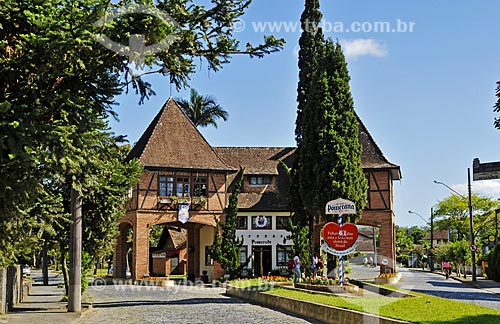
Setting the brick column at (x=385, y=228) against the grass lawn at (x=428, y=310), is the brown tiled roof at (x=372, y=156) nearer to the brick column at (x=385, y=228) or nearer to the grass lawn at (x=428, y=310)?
the brick column at (x=385, y=228)

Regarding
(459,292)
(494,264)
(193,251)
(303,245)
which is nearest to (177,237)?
(193,251)

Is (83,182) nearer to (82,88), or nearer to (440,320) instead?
(82,88)

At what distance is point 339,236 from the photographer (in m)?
24.4

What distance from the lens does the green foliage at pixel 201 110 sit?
57.0 metres

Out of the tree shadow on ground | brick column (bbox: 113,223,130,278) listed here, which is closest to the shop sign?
the tree shadow on ground

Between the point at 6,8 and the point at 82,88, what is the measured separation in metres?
2.03

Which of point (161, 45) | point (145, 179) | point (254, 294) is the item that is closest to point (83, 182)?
point (161, 45)

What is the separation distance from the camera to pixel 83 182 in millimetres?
12891

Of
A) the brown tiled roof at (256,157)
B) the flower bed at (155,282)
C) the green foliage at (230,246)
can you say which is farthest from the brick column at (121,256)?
the green foliage at (230,246)

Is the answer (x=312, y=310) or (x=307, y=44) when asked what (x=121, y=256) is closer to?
(x=307, y=44)

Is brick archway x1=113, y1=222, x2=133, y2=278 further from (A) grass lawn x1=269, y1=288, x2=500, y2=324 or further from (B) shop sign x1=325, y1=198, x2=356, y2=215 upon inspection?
(A) grass lawn x1=269, y1=288, x2=500, y2=324

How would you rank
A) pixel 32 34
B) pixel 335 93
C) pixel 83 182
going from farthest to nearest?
pixel 335 93 < pixel 83 182 < pixel 32 34

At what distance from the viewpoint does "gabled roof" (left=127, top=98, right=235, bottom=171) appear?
145 feet

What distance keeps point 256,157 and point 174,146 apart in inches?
273
